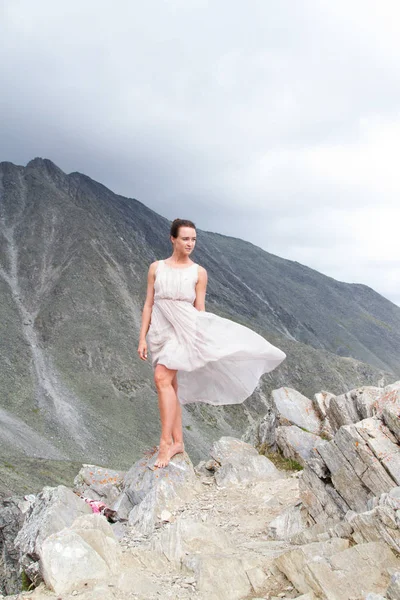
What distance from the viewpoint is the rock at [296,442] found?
1268 cm

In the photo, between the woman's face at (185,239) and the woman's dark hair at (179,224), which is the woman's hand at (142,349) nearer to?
the woman's face at (185,239)

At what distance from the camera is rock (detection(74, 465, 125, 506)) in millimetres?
11227

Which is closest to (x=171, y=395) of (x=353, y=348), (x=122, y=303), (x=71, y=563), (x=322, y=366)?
(x=71, y=563)

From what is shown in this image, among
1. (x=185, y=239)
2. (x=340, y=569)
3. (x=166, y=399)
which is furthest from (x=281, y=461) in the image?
(x=340, y=569)

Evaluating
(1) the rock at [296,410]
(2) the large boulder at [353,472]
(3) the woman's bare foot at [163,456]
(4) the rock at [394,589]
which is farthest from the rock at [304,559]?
(1) the rock at [296,410]

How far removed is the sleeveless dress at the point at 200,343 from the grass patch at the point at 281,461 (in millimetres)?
3581

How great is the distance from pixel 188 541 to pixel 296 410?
8669 mm

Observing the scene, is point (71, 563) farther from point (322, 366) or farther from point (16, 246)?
point (16, 246)

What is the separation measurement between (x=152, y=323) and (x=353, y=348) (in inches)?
6963

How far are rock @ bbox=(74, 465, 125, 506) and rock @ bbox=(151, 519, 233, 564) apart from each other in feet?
14.1

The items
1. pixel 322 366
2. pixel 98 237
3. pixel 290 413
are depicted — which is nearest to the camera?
pixel 290 413

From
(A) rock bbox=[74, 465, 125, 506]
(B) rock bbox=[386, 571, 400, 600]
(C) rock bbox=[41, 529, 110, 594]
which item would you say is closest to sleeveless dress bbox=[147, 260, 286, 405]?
(A) rock bbox=[74, 465, 125, 506]

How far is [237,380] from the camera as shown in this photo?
970 cm

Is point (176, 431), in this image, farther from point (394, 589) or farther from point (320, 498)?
point (394, 589)
